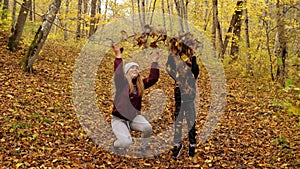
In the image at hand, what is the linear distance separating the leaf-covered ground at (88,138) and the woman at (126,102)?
0.67 metres

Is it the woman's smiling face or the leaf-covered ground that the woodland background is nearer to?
the leaf-covered ground

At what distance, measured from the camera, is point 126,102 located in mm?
5180

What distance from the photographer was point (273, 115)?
8672 millimetres

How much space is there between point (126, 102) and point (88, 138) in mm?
1822

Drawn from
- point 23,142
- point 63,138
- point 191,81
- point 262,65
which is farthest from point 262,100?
point 23,142

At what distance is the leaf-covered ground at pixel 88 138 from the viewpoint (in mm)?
5500

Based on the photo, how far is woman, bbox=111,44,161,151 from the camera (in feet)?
17.0

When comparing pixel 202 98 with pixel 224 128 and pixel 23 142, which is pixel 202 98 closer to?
pixel 224 128

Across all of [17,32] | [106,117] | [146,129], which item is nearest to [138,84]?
[146,129]

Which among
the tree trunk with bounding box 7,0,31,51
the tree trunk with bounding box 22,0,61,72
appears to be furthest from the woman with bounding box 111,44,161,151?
the tree trunk with bounding box 7,0,31,51

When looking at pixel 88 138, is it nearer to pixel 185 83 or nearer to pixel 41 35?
pixel 185 83

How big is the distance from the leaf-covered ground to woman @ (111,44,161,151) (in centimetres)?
67

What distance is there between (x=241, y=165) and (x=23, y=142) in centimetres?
414

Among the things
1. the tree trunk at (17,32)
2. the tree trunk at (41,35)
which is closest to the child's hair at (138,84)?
the tree trunk at (41,35)
